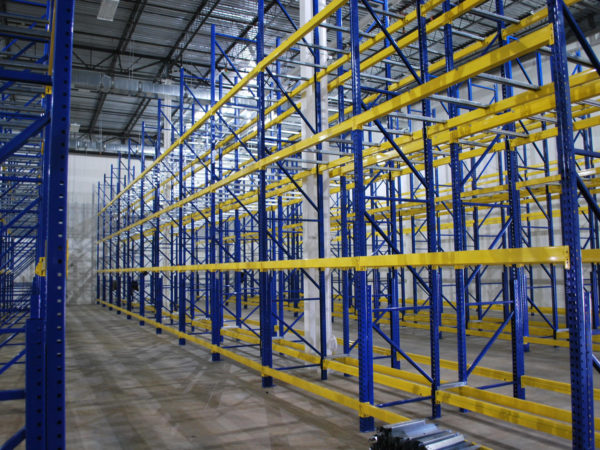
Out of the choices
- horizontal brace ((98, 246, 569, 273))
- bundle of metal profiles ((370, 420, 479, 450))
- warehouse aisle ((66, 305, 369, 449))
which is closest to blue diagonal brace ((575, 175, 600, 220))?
horizontal brace ((98, 246, 569, 273))

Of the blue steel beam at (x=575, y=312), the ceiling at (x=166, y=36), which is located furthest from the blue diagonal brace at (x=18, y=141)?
the ceiling at (x=166, y=36)

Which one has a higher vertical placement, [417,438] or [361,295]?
[361,295]

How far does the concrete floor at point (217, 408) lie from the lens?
5.43 meters

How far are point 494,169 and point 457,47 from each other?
4.68m

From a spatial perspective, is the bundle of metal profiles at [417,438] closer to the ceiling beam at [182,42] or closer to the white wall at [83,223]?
the ceiling beam at [182,42]

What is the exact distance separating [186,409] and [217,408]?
419mm

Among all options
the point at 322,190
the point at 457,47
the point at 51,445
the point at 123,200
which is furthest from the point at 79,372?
the point at 457,47

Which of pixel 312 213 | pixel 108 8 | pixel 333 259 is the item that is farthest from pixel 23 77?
pixel 108 8

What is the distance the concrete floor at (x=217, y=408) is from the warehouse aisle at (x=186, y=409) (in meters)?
0.01

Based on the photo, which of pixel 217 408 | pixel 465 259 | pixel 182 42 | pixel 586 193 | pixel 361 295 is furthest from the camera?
pixel 182 42

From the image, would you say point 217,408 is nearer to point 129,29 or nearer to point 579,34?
point 579,34

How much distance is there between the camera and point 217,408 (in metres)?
6.66

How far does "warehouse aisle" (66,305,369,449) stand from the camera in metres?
5.48

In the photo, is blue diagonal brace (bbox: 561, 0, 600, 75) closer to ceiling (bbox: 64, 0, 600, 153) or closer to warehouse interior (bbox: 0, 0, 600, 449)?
warehouse interior (bbox: 0, 0, 600, 449)
